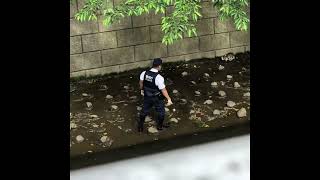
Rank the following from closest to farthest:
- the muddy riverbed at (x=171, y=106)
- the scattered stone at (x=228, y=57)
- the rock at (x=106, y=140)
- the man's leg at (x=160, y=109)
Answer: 1. the rock at (x=106, y=140)
2. the man's leg at (x=160, y=109)
3. the muddy riverbed at (x=171, y=106)
4. the scattered stone at (x=228, y=57)

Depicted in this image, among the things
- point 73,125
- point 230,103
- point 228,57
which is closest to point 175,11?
point 230,103

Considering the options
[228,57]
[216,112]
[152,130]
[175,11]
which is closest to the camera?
[175,11]

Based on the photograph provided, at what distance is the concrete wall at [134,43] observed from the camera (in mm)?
9094

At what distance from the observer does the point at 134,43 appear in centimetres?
943

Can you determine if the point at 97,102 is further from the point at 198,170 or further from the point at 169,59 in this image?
the point at 198,170

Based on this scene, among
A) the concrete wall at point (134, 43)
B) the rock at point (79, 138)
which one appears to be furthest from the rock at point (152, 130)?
the concrete wall at point (134, 43)

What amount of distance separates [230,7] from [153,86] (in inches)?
67.8

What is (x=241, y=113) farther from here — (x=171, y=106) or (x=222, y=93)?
(x=171, y=106)

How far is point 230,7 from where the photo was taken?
249 inches

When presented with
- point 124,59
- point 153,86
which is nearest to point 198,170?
point 153,86

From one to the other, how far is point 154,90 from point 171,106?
121cm

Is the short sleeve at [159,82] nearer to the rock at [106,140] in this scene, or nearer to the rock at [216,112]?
the rock at [106,140]

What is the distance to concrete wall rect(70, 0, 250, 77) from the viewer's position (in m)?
9.09

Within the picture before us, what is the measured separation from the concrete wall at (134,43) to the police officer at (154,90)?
7.45 feet
